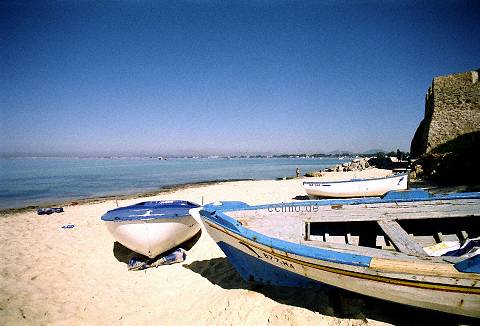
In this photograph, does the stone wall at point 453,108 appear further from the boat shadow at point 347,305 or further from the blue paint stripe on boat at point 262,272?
the blue paint stripe on boat at point 262,272

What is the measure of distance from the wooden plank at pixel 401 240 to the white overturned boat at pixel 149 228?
4.76 metres

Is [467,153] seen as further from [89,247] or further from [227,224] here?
[89,247]

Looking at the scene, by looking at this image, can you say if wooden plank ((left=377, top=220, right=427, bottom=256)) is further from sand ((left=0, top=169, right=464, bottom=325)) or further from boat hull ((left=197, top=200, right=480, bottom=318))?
sand ((left=0, top=169, right=464, bottom=325))

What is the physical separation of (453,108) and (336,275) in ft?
88.9

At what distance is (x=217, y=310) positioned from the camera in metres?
4.23

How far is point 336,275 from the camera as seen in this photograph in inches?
119

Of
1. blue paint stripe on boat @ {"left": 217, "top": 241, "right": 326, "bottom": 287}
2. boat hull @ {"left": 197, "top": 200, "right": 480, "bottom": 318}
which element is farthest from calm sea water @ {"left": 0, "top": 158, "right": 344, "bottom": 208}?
boat hull @ {"left": 197, "top": 200, "right": 480, "bottom": 318}

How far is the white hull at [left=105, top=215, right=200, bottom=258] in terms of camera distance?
20.6ft

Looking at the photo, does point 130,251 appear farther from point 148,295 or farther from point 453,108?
point 453,108

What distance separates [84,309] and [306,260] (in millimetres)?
4692

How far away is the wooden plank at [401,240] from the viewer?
10.0 feet

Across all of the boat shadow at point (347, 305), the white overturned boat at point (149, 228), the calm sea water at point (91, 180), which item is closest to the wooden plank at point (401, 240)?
the boat shadow at point (347, 305)

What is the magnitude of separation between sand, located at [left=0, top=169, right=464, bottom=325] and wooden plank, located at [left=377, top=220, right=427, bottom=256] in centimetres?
85

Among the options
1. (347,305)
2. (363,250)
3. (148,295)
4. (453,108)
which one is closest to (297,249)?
(363,250)
